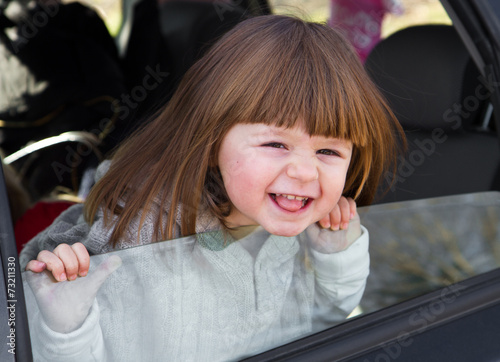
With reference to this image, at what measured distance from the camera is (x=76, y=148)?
7.39 feet

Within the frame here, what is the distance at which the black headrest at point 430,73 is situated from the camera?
1576mm

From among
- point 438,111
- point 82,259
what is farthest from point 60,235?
point 438,111

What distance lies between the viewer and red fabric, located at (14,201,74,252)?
1456 millimetres

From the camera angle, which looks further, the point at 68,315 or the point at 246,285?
the point at 246,285

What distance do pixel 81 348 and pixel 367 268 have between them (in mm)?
533

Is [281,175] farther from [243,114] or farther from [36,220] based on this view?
[36,220]

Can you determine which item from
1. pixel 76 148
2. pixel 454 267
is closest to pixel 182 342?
pixel 454 267

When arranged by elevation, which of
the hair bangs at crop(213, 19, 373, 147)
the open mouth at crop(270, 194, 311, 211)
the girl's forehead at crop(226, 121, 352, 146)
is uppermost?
the hair bangs at crop(213, 19, 373, 147)

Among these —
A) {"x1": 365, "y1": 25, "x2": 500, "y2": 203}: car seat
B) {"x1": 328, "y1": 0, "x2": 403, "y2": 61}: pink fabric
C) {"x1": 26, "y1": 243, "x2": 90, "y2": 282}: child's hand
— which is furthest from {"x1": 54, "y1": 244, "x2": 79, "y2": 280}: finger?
{"x1": 328, "y1": 0, "x2": 403, "y2": 61}: pink fabric

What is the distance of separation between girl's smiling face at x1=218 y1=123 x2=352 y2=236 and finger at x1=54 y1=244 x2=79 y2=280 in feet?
0.96

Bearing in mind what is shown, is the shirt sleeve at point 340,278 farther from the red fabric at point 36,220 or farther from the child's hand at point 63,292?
the red fabric at point 36,220

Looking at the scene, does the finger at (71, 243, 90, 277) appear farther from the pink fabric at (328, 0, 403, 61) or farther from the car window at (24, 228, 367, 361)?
the pink fabric at (328, 0, 403, 61)

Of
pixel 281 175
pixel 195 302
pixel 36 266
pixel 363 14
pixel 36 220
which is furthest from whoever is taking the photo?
pixel 363 14

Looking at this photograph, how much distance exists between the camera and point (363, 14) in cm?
350
